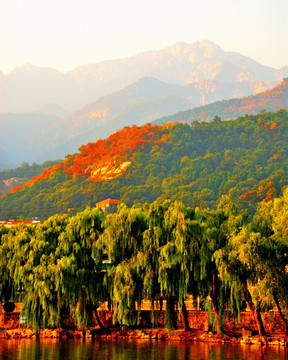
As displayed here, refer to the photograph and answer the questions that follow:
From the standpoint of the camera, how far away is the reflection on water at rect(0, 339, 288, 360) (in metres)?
29.4

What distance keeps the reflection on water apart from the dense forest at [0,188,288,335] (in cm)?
151

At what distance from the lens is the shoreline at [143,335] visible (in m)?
33.7

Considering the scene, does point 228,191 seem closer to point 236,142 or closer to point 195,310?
point 236,142

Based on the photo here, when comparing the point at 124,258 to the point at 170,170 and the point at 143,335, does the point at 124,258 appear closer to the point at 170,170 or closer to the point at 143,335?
the point at 143,335

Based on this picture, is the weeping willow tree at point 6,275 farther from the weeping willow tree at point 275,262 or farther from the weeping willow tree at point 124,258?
the weeping willow tree at point 275,262

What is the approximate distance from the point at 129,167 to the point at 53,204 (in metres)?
26.5

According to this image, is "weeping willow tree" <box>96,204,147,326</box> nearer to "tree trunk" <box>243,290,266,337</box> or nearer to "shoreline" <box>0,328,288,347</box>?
"shoreline" <box>0,328,288,347</box>

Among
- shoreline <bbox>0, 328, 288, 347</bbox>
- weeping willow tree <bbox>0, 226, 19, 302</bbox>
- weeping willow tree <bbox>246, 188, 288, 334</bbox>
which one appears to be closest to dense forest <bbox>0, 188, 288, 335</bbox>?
weeping willow tree <bbox>246, 188, 288, 334</bbox>

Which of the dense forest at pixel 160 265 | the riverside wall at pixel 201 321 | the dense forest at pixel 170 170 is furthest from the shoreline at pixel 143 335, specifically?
the dense forest at pixel 170 170

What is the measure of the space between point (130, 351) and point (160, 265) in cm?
532

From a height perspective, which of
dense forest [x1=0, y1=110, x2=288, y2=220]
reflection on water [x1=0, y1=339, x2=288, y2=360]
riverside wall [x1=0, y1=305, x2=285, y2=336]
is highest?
dense forest [x1=0, y1=110, x2=288, y2=220]

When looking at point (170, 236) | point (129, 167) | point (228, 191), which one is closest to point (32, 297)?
point (170, 236)

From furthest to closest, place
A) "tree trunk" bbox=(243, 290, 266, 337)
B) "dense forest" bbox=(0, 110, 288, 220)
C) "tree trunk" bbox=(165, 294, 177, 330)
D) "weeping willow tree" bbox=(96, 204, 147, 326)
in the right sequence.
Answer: "dense forest" bbox=(0, 110, 288, 220), "tree trunk" bbox=(165, 294, 177, 330), "weeping willow tree" bbox=(96, 204, 147, 326), "tree trunk" bbox=(243, 290, 266, 337)

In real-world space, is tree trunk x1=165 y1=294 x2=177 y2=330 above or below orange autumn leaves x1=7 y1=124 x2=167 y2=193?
below
